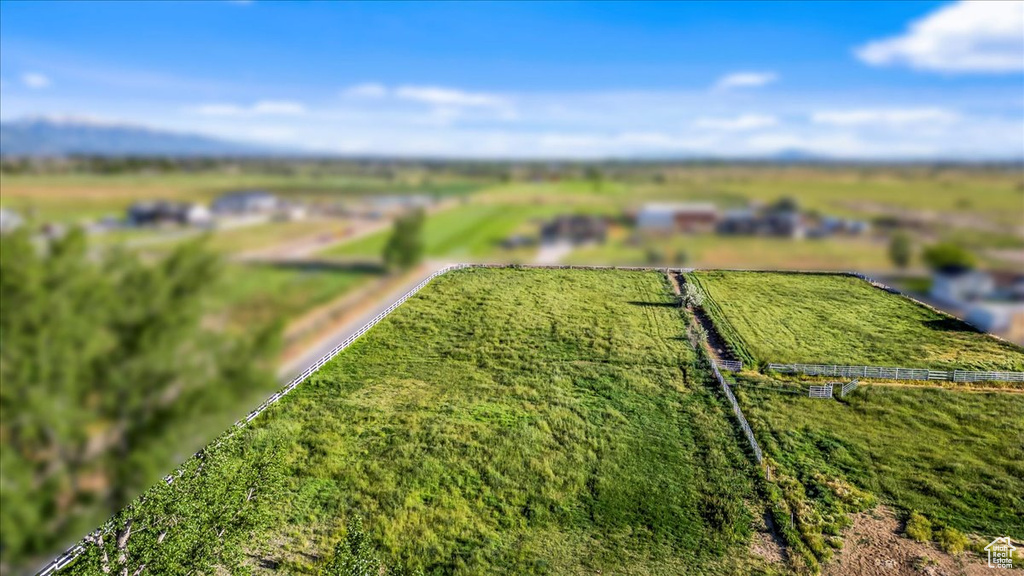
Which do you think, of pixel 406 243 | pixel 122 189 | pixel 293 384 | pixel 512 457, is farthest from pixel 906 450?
pixel 293 384

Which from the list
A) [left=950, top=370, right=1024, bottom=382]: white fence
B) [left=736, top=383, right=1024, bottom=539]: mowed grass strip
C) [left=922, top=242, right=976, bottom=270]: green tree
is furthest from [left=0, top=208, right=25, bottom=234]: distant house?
[left=950, top=370, right=1024, bottom=382]: white fence

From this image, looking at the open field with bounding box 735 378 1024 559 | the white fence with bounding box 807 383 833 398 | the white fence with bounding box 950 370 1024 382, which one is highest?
the white fence with bounding box 950 370 1024 382

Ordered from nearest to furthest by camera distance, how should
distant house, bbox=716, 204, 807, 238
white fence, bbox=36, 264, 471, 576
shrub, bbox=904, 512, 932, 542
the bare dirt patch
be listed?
white fence, bbox=36, 264, 471, 576
distant house, bbox=716, 204, 807, 238
the bare dirt patch
shrub, bbox=904, 512, 932, 542

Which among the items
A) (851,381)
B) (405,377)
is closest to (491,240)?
(405,377)

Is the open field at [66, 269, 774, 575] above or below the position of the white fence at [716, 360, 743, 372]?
below

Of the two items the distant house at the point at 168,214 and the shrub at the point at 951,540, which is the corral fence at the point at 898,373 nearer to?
the shrub at the point at 951,540

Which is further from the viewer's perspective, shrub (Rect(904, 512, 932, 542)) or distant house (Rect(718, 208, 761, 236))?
shrub (Rect(904, 512, 932, 542))

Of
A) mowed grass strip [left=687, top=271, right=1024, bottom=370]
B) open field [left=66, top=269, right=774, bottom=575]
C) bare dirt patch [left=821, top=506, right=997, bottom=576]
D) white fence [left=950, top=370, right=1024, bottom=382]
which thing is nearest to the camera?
bare dirt patch [left=821, top=506, right=997, bottom=576]

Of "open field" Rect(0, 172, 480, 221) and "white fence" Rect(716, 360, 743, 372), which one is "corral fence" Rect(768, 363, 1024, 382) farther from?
"open field" Rect(0, 172, 480, 221)
